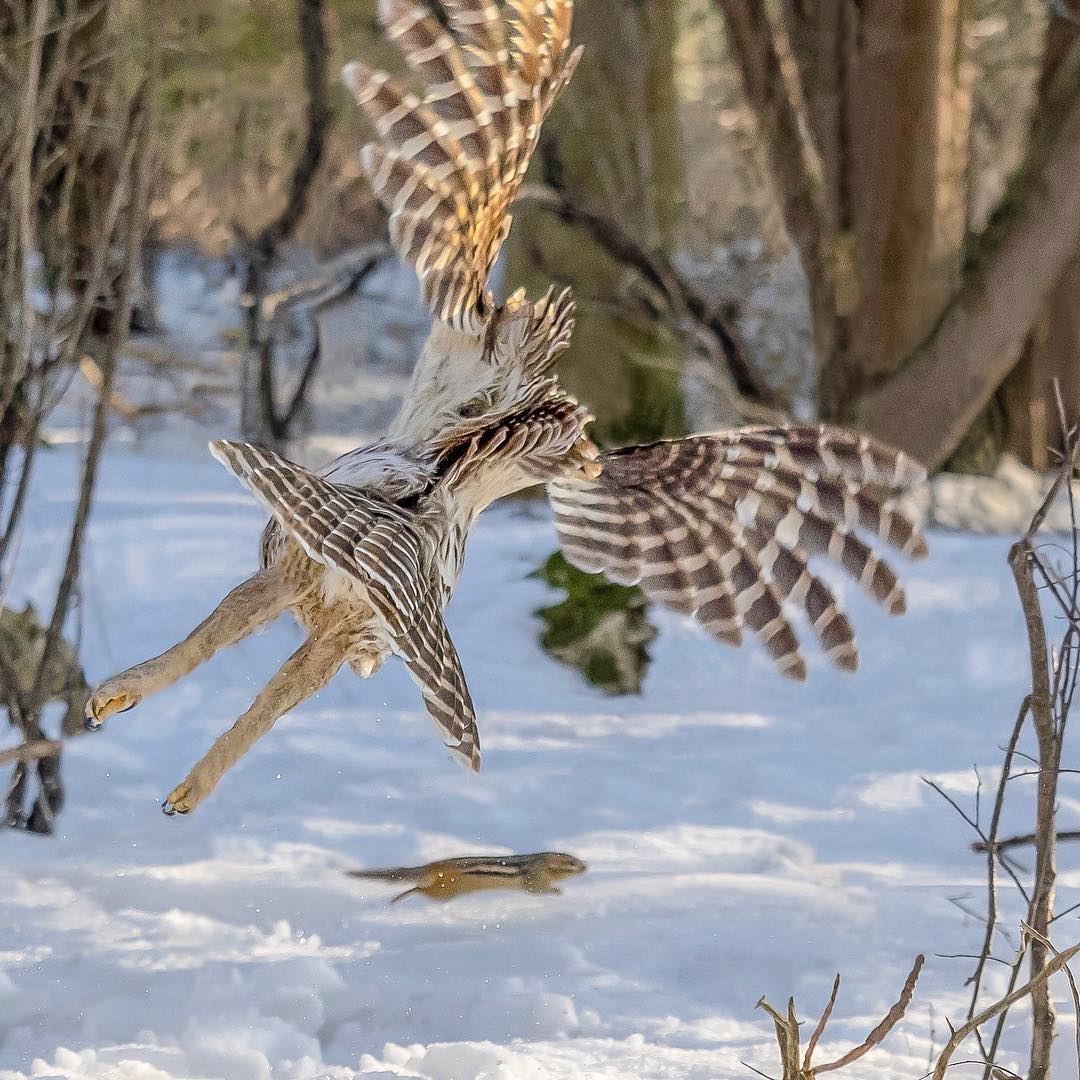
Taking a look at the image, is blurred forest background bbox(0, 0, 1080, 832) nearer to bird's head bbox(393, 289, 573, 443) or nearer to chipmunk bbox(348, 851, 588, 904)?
chipmunk bbox(348, 851, 588, 904)

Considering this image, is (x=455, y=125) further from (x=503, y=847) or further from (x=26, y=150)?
(x=503, y=847)

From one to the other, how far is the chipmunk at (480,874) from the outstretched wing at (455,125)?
2.53 meters

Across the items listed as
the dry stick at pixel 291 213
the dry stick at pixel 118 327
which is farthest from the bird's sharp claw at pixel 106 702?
the dry stick at pixel 291 213

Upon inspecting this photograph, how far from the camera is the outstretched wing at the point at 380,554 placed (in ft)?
7.08

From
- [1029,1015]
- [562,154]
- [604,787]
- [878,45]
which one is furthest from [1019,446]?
[1029,1015]

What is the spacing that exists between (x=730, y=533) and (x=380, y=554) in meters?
1.43

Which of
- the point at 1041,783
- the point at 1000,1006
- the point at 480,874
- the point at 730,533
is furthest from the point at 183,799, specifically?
the point at 480,874

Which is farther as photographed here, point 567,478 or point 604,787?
point 604,787

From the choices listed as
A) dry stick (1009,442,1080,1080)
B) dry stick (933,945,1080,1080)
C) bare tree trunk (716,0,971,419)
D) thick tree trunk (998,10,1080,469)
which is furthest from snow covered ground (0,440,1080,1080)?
bare tree trunk (716,0,971,419)

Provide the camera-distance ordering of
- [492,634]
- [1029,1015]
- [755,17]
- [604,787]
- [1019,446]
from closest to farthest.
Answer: [1029,1015] → [604,787] → [492,634] → [755,17] → [1019,446]

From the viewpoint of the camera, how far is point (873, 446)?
3.30m

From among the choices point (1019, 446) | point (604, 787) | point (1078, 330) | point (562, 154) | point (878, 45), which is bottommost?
point (604, 787)

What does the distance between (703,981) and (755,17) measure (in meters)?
5.63

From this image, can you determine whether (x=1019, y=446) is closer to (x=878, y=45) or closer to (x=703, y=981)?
(x=878, y=45)
